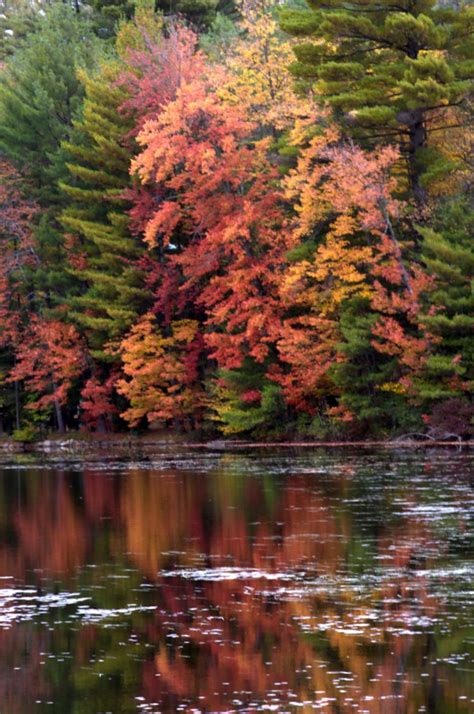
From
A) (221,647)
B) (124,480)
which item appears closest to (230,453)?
(124,480)

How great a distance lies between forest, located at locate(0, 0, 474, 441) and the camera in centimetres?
4222

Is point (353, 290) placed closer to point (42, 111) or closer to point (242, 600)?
point (42, 111)

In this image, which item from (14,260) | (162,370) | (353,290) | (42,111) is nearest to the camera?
(353,290)

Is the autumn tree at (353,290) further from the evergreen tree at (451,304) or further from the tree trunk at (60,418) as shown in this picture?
the tree trunk at (60,418)

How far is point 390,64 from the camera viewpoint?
4319 cm

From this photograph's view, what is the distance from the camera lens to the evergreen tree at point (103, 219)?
57031 mm

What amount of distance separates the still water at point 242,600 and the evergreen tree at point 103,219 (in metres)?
30.6

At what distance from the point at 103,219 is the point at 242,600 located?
157 ft

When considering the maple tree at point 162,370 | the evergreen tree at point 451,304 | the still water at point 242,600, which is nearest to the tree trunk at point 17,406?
the maple tree at point 162,370

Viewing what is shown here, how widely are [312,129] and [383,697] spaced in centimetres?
3620

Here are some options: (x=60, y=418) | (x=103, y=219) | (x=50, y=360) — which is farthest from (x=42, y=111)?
(x=60, y=418)

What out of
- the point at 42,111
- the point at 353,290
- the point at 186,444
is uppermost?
the point at 42,111

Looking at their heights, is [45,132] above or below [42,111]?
below

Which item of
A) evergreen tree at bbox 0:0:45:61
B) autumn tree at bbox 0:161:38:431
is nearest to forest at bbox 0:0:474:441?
autumn tree at bbox 0:161:38:431
